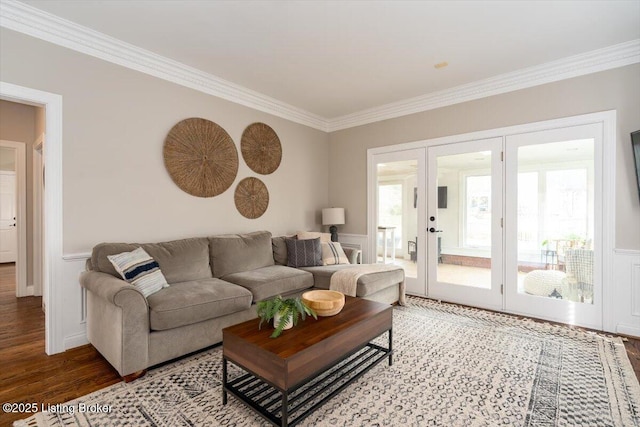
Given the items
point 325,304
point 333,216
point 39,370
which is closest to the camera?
point 325,304

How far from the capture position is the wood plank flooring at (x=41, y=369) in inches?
79.3

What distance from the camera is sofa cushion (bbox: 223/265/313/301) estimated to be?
2990 mm

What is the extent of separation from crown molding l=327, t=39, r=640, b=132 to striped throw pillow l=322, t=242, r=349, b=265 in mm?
2063

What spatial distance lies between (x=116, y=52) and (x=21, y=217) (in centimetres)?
296

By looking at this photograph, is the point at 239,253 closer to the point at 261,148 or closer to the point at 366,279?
the point at 366,279

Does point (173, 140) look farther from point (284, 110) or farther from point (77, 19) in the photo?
point (284, 110)

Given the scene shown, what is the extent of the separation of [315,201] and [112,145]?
2.93 metres

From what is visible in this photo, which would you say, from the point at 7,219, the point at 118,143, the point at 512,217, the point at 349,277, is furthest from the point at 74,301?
the point at 7,219

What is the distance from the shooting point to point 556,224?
3.35 m

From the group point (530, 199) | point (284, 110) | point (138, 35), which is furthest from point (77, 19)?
point (530, 199)

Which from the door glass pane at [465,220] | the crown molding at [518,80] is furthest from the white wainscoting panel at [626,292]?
the crown molding at [518,80]

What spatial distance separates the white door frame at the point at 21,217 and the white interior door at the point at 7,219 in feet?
12.0

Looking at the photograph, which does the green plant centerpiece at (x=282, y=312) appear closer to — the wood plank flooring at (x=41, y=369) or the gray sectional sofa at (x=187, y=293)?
the gray sectional sofa at (x=187, y=293)

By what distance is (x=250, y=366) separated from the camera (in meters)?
1.74
